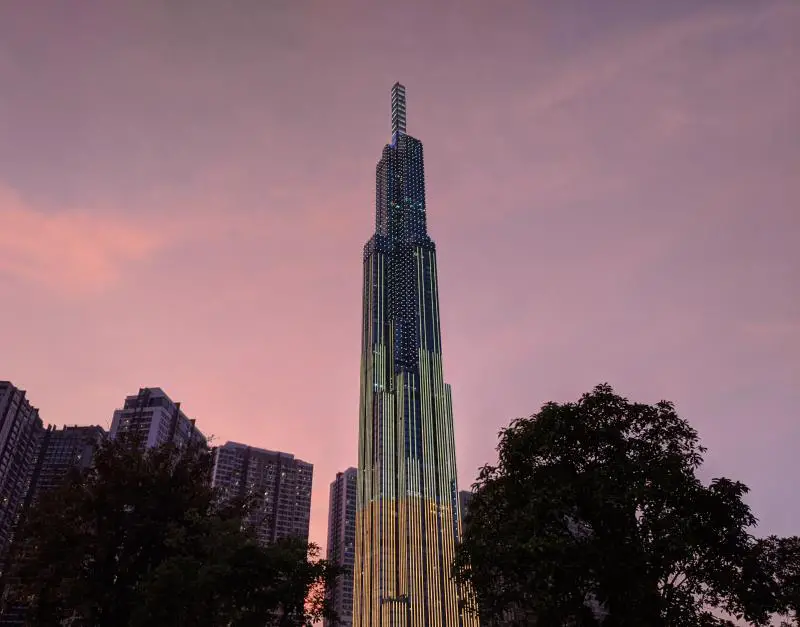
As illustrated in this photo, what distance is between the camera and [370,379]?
179250mm

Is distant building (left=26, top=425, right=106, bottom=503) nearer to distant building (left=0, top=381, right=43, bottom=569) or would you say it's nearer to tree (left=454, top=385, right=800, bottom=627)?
distant building (left=0, top=381, right=43, bottom=569)

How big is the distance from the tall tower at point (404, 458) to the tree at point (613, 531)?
12229 cm

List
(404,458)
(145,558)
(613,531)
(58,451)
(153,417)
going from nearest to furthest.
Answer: (613,531) → (145,558) → (404,458) → (153,417) → (58,451)

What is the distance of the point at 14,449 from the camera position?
520ft

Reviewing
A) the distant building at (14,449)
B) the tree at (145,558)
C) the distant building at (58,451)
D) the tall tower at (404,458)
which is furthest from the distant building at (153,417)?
the tree at (145,558)

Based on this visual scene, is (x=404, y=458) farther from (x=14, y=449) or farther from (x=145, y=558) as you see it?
(x=145, y=558)

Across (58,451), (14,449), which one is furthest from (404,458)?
(14,449)

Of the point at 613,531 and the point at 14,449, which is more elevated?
the point at 14,449

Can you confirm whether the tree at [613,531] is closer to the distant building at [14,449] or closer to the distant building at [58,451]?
the distant building at [14,449]

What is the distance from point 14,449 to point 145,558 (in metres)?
156

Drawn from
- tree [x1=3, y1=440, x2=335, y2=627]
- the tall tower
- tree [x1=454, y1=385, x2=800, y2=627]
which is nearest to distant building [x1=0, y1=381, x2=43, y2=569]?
the tall tower

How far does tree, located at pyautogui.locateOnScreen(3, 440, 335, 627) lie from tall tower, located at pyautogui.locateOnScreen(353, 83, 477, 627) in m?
113

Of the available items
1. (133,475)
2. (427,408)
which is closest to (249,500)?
(133,475)

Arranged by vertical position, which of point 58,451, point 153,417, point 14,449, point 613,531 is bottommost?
point 613,531
